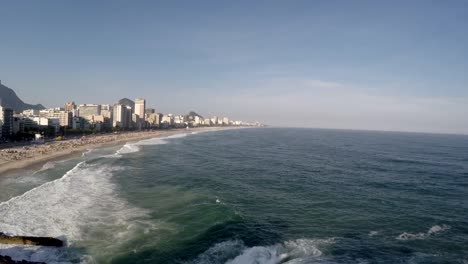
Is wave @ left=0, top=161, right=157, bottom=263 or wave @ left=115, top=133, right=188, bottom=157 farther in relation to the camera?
wave @ left=115, top=133, right=188, bottom=157

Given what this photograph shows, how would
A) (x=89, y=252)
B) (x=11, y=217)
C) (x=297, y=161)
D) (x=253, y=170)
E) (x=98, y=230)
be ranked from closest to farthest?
(x=89, y=252)
(x=98, y=230)
(x=11, y=217)
(x=253, y=170)
(x=297, y=161)

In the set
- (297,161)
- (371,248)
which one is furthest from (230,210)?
(297,161)

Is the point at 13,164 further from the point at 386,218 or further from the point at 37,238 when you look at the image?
the point at 386,218

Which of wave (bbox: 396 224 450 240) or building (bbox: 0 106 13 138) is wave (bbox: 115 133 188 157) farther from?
wave (bbox: 396 224 450 240)

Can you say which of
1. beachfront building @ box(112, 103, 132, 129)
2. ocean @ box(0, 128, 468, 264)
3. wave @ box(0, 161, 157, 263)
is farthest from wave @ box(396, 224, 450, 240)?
beachfront building @ box(112, 103, 132, 129)

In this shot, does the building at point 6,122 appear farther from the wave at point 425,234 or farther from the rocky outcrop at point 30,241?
the wave at point 425,234

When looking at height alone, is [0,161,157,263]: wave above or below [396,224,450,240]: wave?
below

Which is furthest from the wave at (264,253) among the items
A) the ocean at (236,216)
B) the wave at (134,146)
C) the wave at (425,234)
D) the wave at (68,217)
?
the wave at (134,146)
